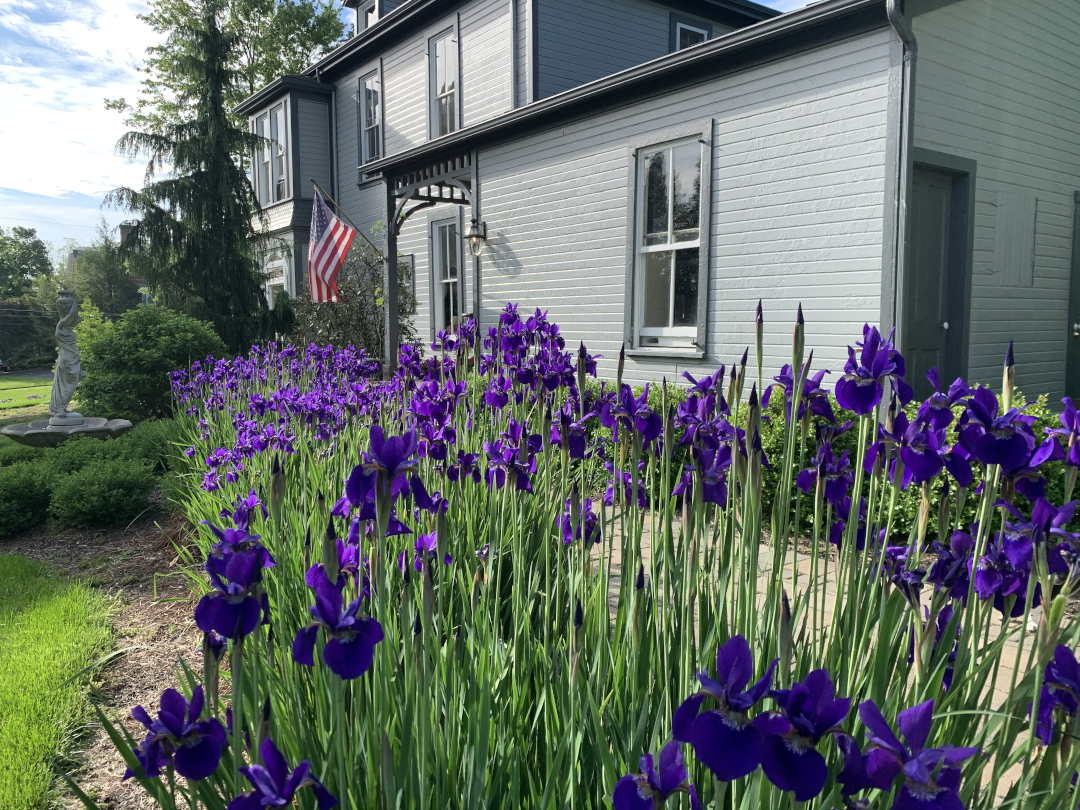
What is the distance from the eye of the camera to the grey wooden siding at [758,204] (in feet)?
19.2

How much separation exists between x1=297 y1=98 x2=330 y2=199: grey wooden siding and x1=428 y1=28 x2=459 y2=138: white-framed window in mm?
4473

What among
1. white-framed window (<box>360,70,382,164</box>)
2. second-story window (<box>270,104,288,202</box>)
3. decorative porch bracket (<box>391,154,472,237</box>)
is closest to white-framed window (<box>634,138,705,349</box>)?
decorative porch bracket (<box>391,154,472,237</box>)

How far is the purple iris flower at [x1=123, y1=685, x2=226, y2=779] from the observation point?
935mm

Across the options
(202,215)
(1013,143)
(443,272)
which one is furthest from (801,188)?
(202,215)

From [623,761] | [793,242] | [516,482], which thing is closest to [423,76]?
[793,242]

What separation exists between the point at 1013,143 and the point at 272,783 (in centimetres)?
832

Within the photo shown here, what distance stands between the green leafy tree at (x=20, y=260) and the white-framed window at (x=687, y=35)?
57710 mm

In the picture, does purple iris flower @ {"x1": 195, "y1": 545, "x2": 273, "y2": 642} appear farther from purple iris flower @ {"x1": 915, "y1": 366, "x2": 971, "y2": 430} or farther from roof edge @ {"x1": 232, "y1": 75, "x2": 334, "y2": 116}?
roof edge @ {"x1": 232, "y1": 75, "x2": 334, "y2": 116}

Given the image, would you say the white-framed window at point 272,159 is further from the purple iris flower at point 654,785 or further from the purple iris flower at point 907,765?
the purple iris flower at point 907,765

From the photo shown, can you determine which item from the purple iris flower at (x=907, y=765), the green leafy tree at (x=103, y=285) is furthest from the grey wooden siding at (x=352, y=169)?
the green leafy tree at (x=103, y=285)

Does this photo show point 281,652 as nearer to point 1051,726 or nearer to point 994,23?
point 1051,726

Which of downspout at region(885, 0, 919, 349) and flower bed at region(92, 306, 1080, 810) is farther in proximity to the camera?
downspout at region(885, 0, 919, 349)

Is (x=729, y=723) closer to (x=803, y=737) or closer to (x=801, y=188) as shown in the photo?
(x=803, y=737)

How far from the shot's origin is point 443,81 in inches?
507
